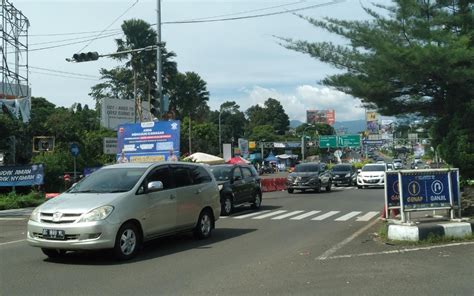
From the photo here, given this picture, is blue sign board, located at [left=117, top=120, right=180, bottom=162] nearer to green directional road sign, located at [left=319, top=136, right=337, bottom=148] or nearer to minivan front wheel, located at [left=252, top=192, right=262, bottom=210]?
minivan front wheel, located at [left=252, top=192, right=262, bottom=210]

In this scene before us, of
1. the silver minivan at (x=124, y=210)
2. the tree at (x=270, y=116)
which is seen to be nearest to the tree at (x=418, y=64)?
the silver minivan at (x=124, y=210)

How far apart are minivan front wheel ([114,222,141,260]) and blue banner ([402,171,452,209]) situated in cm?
530

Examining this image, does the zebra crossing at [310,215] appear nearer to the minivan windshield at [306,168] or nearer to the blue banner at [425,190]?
the blue banner at [425,190]

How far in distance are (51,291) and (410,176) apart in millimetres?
7204

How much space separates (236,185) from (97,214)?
1007cm

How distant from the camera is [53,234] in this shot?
8836 mm

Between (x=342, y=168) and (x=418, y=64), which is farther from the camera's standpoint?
(x=342, y=168)

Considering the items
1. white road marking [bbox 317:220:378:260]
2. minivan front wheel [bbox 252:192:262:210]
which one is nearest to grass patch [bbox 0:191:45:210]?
minivan front wheel [bbox 252:192:262:210]

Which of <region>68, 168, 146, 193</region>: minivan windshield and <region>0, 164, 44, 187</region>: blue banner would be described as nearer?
<region>68, 168, 146, 193</region>: minivan windshield

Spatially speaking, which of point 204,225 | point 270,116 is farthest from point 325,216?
point 270,116

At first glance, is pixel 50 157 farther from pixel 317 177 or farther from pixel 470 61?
pixel 470 61

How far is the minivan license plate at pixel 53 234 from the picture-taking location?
876 cm

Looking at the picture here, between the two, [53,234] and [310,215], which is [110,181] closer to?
[53,234]

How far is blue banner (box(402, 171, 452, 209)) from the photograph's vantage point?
10852 millimetres
